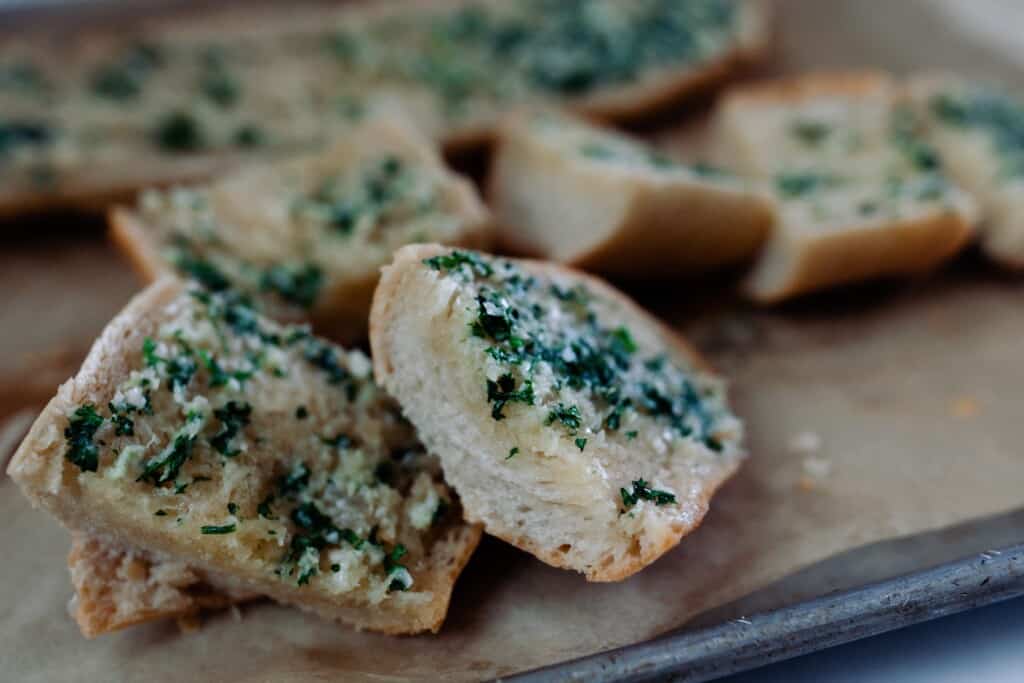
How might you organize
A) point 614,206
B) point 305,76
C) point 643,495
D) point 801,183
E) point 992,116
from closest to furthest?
point 643,495 < point 614,206 < point 801,183 < point 992,116 < point 305,76

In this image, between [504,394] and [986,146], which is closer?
[504,394]

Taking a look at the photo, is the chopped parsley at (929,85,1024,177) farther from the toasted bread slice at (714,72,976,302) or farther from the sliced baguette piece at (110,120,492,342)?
the sliced baguette piece at (110,120,492,342)

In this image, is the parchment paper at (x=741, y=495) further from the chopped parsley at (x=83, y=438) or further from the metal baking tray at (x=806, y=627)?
the chopped parsley at (x=83, y=438)

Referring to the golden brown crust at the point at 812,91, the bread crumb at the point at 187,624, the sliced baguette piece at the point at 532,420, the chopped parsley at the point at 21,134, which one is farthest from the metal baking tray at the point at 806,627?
the chopped parsley at the point at 21,134

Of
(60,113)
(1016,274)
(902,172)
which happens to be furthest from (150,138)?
(1016,274)

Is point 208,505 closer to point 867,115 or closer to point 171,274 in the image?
point 171,274

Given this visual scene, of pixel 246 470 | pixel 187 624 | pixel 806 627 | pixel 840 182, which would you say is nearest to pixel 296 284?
pixel 246 470

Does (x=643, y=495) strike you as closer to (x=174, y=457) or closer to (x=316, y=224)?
(x=174, y=457)
